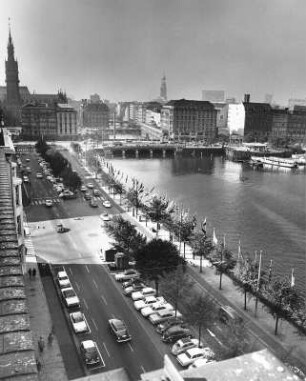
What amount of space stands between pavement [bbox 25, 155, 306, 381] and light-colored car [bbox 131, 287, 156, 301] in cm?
298

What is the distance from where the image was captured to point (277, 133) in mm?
107062

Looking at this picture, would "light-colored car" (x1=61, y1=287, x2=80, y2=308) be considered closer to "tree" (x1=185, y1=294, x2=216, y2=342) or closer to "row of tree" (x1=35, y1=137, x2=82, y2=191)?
"tree" (x1=185, y1=294, x2=216, y2=342)

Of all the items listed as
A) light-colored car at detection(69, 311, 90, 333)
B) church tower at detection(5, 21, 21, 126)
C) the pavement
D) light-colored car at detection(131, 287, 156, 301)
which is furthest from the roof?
church tower at detection(5, 21, 21, 126)

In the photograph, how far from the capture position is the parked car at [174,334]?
1612 centimetres

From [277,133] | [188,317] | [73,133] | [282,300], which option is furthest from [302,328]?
[277,133]

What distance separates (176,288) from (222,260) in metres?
5.33

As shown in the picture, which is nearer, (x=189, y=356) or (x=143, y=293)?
(x=189, y=356)

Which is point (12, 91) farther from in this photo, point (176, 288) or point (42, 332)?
point (42, 332)

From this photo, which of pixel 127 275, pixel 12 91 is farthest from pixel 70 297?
pixel 12 91

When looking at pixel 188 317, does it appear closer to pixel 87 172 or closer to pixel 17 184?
pixel 17 184

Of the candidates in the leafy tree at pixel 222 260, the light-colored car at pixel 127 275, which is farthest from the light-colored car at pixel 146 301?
the leafy tree at pixel 222 260

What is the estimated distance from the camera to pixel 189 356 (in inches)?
590

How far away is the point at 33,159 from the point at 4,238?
178ft

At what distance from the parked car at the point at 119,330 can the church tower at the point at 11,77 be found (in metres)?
84.3
